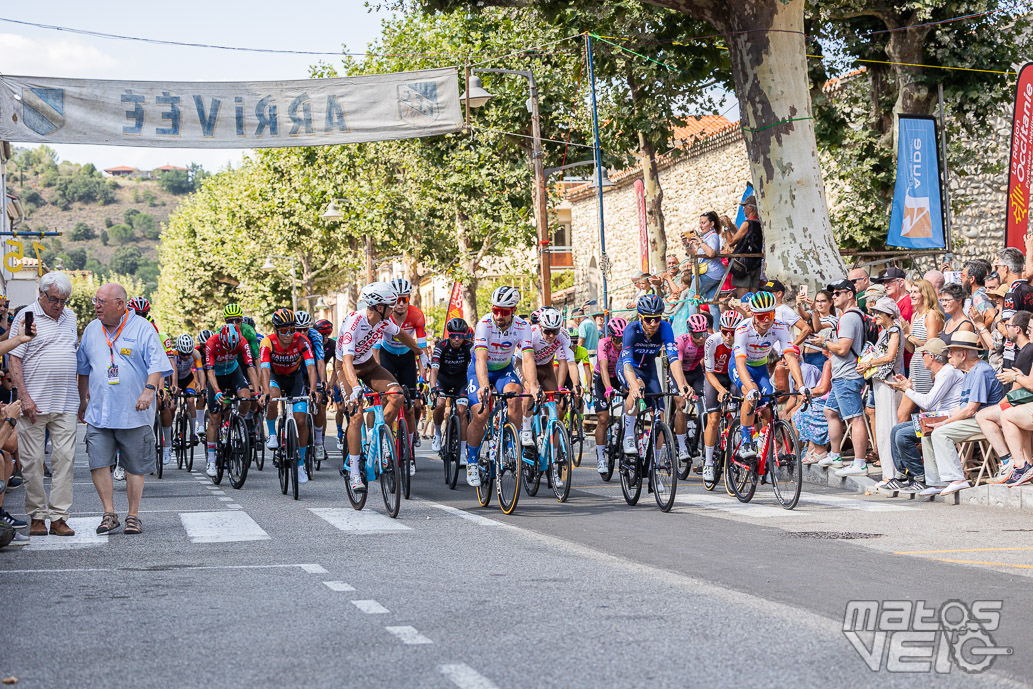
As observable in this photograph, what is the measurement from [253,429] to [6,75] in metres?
7.61

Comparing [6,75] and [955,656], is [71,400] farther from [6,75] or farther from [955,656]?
[6,75]

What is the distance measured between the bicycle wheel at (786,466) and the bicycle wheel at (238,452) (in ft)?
20.0

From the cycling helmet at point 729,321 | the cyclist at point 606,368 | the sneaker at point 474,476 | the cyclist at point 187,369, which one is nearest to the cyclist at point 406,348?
the sneaker at point 474,476

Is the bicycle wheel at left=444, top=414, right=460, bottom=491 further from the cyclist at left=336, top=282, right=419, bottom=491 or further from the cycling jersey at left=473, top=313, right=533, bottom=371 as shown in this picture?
the cyclist at left=336, top=282, right=419, bottom=491

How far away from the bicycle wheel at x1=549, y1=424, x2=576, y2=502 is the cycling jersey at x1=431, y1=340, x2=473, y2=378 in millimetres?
2258

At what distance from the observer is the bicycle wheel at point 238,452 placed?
15.2 m

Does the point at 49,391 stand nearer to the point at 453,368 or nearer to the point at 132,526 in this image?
the point at 132,526

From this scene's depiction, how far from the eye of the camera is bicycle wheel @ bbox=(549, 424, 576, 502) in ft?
40.4

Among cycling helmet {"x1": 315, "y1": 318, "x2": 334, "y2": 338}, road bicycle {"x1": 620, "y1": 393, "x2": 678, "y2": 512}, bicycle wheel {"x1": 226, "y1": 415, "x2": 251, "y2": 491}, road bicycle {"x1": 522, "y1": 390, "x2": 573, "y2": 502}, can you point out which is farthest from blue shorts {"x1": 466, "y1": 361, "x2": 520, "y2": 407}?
cycling helmet {"x1": 315, "y1": 318, "x2": 334, "y2": 338}

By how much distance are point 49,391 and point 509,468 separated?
156 inches

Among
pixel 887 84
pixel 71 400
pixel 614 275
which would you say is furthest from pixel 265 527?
pixel 614 275

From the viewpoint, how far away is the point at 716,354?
1434cm

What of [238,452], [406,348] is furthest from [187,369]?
[406,348]

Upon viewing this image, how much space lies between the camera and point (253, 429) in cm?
1589
